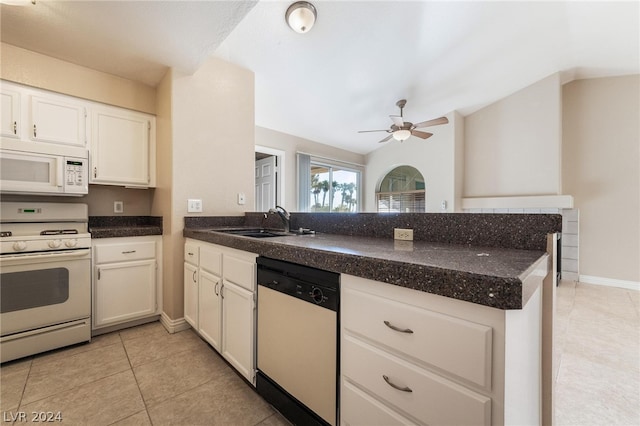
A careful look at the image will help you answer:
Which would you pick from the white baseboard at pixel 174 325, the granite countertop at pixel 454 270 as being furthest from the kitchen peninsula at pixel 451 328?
the white baseboard at pixel 174 325

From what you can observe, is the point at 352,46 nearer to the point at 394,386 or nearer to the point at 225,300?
the point at 225,300

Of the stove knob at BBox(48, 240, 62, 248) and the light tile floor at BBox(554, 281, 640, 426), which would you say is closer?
the light tile floor at BBox(554, 281, 640, 426)

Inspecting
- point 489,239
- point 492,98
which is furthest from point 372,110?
point 489,239

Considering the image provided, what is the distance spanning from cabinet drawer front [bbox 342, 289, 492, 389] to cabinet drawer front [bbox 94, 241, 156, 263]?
85.0 inches

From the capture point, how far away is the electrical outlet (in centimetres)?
143

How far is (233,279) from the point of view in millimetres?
1571

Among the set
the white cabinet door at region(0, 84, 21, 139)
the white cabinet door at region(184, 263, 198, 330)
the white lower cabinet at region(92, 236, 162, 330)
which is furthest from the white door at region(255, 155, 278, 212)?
the white cabinet door at region(0, 84, 21, 139)

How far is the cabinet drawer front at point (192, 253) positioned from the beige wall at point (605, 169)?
5.71 meters

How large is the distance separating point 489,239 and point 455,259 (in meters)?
0.47

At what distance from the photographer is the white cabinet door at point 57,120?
2039 mm

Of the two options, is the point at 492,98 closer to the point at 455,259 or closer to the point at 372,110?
the point at 372,110

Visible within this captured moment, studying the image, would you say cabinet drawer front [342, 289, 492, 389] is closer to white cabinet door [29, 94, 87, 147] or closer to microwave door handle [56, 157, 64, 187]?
microwave door handle [56, 157, 64, 187]

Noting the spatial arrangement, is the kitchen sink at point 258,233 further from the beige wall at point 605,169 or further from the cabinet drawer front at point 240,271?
the beige wall at point 605,169

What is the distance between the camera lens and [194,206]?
2.37 metres
